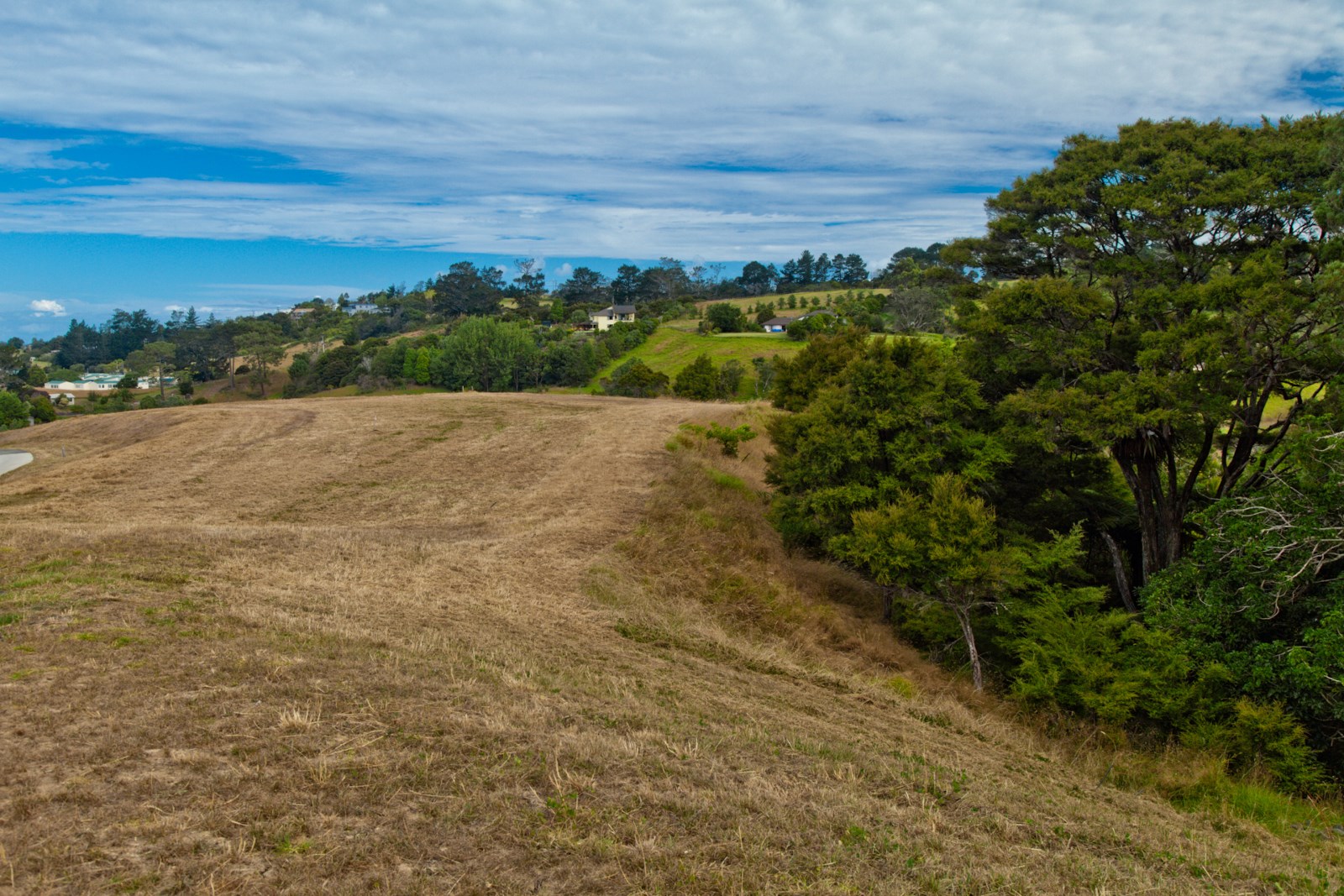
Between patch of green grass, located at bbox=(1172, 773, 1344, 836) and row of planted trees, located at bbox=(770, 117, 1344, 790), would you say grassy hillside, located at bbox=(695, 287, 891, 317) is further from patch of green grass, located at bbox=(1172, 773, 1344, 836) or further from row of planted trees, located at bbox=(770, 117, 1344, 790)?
patch of green grass, located at bbox=(1172, 773, 1344, 836)

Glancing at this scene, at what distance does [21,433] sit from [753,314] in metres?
75.6

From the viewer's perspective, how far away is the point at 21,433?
32.3 metres

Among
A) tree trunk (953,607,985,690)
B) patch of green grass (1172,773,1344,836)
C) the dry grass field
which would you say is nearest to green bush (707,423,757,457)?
the dry grass field

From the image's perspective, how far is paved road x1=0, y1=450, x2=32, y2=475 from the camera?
24.1 m

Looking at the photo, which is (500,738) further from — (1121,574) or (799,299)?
(799,299)

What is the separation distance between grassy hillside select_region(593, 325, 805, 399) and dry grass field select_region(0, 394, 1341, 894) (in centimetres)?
4586

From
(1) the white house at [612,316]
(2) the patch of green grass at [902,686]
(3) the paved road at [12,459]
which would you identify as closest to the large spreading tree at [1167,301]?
(2) the patch of green grass at [902,686]

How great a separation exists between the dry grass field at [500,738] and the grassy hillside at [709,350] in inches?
1805

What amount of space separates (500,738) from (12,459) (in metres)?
27.6

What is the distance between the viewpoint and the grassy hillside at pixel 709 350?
64188mm

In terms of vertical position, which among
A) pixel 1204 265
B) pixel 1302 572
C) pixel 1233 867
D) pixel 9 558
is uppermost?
pixel 1204 265

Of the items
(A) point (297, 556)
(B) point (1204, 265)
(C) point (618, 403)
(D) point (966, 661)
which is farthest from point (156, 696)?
(C) point (618, 403)

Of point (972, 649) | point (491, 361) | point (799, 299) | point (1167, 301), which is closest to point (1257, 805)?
point (972, 649)

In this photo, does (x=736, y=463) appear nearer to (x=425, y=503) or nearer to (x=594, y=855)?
(x=425, y=503)
